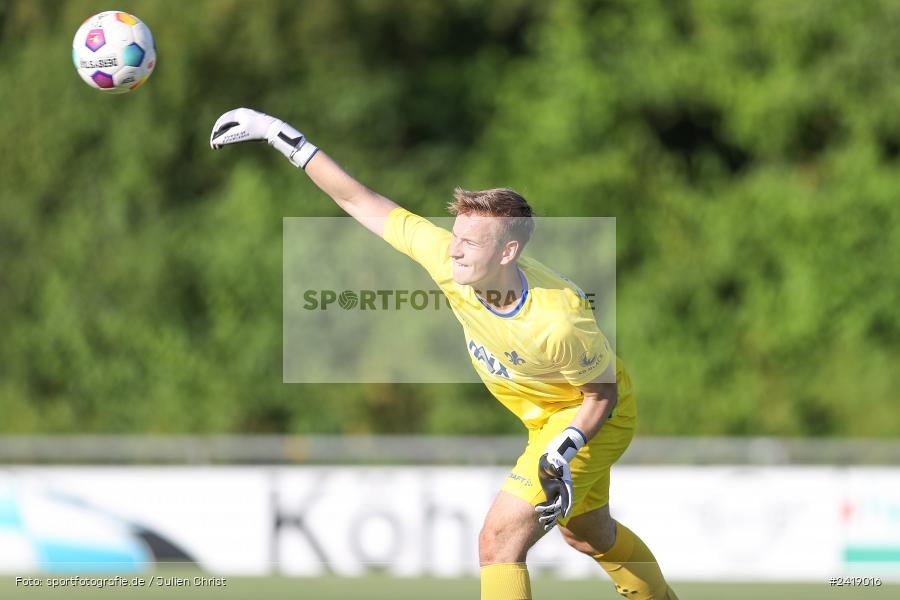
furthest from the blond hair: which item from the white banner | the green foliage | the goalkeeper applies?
the green foliage

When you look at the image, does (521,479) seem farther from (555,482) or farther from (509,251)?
(509,251)

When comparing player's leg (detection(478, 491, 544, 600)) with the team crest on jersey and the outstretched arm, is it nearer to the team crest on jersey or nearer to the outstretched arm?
the team crest on jersey

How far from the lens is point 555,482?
17.1 ft

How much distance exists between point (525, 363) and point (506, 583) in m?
0.94

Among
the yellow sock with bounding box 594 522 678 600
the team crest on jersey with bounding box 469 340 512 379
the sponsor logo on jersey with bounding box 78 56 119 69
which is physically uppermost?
the sponsor logo on jersey with bounding box 78 56 119 69

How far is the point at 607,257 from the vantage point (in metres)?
18.7

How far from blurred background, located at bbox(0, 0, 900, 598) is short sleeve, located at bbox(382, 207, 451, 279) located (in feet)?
37.8

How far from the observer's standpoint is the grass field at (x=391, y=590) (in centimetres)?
887

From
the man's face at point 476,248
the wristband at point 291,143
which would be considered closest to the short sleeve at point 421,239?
the man's face at point 476,248

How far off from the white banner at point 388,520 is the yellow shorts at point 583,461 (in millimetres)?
5155

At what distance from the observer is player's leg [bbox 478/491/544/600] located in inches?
202

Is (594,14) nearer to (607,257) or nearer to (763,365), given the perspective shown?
(607,257)

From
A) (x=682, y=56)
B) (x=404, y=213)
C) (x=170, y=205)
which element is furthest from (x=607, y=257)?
(x=404, y=213)

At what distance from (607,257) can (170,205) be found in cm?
731
